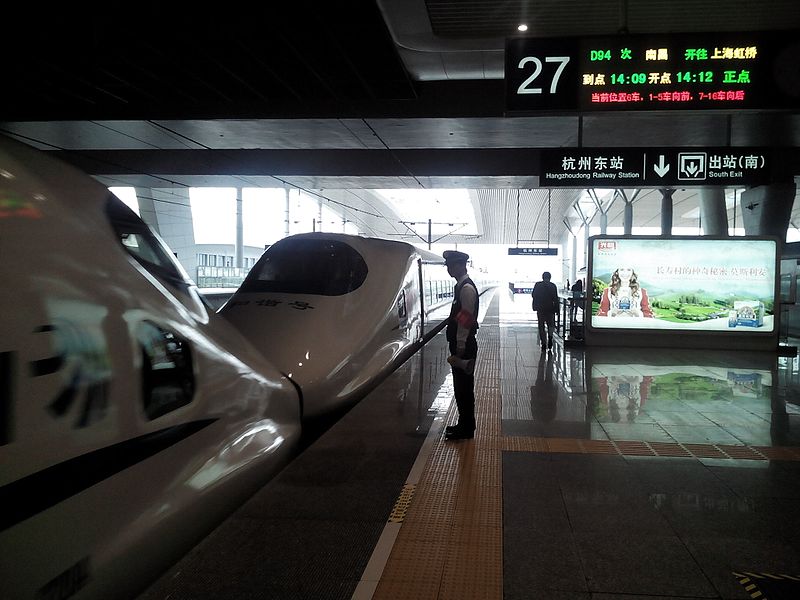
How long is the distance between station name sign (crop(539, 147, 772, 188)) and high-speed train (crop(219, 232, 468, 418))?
2707mm

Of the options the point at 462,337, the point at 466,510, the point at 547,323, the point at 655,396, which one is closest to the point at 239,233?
the point at 547,323

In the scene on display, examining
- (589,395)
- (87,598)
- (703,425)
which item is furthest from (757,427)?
(87,598)

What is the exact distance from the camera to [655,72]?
648cm

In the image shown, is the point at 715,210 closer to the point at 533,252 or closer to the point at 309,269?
the point at 309,269

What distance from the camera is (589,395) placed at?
777cm

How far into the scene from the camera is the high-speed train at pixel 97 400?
220 centimetres

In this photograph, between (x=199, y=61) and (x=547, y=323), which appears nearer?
(x=199, y=61)

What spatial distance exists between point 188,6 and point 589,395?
6615mm

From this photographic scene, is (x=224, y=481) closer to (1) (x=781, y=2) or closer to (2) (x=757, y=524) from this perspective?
(2) (x=757, y=524)

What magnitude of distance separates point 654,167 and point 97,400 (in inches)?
361

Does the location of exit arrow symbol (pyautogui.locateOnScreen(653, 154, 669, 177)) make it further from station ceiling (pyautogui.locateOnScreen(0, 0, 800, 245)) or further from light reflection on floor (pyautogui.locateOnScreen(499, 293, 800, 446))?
light reflection on floor (pyautogui.locateOnScreen(499, 293, 800, 446))

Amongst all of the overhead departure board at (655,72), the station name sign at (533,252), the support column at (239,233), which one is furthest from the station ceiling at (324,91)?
the station name sign at (533,252)

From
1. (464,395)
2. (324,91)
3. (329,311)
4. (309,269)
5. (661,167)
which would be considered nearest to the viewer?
(464,395)

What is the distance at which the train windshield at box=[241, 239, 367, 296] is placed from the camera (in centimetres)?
770
